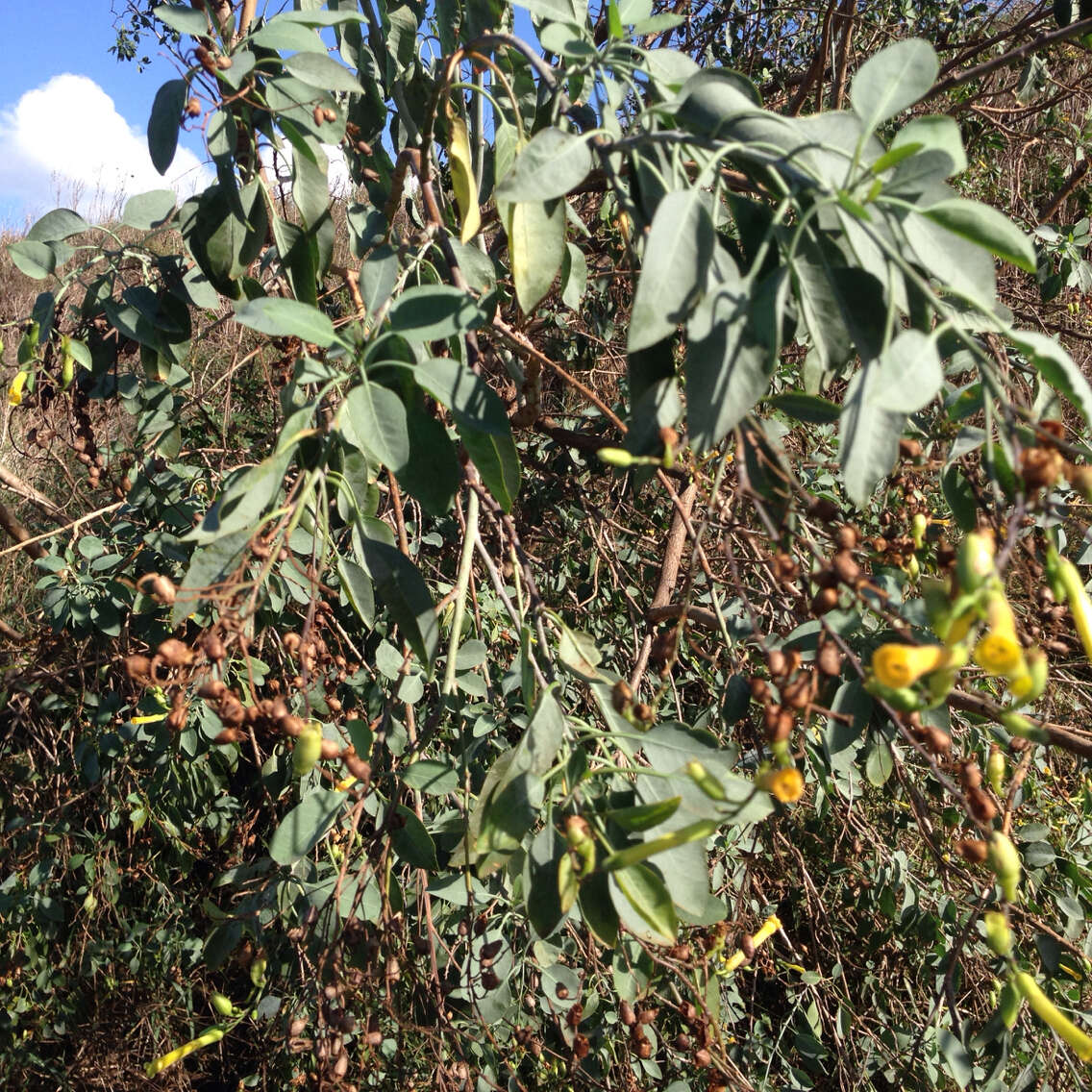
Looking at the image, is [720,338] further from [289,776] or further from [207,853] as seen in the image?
[207,853]

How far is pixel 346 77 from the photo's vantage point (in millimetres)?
931

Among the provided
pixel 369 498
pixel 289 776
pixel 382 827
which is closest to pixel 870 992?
pixel 289 776

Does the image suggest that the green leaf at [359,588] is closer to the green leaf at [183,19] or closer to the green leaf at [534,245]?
the green leaf at [534,245]

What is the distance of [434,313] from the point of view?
0.70 metres

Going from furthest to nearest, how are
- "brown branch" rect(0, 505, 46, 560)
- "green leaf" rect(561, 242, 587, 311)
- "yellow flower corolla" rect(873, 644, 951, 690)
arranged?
"brown branch" rect(0, 505, 46, 560) → "green leaf" rect(561, 242, 587, 311) → "yellow flower corolla" rect(873, 644, 951, 690)

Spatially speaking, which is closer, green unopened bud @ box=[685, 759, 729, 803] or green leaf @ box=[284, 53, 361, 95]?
green unopened bud @ box=[685, 759, 729, 803]

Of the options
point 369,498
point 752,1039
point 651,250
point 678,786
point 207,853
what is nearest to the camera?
point 651,250

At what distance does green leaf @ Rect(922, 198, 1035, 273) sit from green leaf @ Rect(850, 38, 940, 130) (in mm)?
87

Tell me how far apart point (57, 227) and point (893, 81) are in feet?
4.02

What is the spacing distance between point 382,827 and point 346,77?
85 centimetres

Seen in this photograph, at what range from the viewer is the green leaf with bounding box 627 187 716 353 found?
520mm

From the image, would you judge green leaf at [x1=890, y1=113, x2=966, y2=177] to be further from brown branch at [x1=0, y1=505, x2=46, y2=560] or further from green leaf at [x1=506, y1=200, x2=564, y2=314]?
brown branch at [x1=0, y1=505, x2=46, y2=560]

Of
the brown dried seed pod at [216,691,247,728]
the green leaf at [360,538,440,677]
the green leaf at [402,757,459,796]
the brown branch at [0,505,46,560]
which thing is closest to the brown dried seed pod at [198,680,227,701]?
the brown dried seed pod at [216,691,247,728]

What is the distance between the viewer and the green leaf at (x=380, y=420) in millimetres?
701
